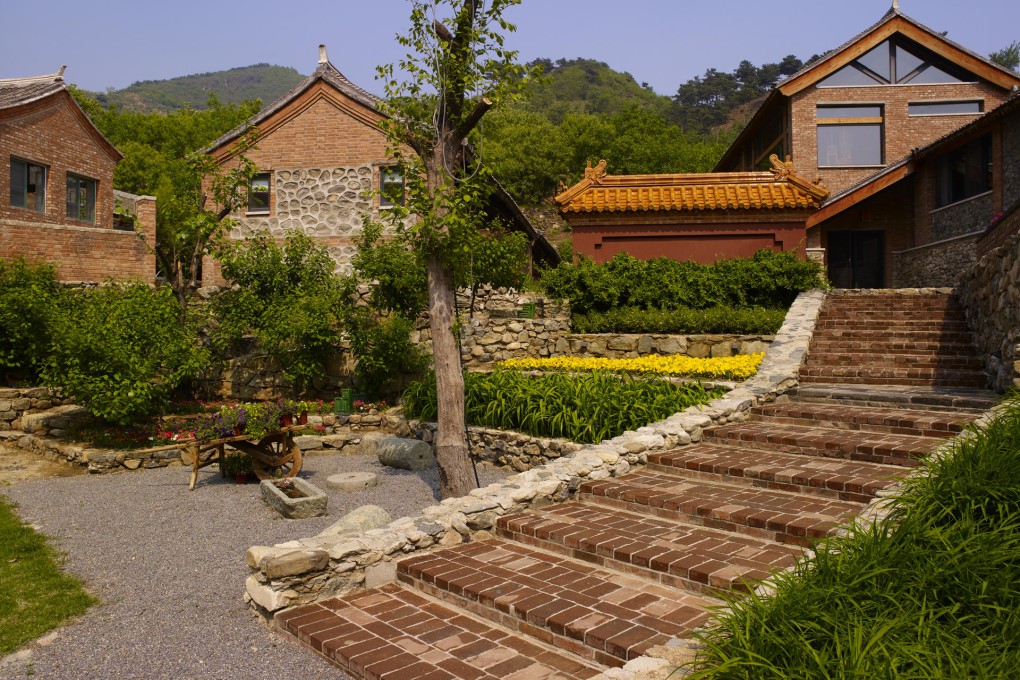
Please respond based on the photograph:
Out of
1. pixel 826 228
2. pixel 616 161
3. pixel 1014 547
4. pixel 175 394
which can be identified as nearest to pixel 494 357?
pixel 175 394

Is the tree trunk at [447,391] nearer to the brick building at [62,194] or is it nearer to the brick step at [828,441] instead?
the brick step at [828,441]

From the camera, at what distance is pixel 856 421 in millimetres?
7668

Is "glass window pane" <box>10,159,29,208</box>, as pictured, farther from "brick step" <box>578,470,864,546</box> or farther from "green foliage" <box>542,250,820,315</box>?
"brick step" <box>578,470,864,546</box>

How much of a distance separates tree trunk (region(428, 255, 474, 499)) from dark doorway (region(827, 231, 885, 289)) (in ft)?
57.9

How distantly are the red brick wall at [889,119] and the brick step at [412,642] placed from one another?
2114 cm

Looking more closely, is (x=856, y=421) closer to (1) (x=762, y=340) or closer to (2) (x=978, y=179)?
(1) (x=762, y=340)

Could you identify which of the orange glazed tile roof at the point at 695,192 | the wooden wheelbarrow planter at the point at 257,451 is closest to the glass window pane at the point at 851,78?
the orange glazed tile roof at the point at 695,192

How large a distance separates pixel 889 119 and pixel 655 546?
21630mm

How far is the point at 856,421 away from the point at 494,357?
7588 millimetres

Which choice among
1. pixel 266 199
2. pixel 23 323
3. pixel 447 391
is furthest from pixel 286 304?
pixel 447 391

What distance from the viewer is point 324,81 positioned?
17.6m

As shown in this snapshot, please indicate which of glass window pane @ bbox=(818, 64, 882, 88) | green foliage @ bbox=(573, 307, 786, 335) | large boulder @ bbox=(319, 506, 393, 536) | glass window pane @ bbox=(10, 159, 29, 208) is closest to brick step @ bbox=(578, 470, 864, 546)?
large boulder @ bbox=(319, 506, 393, 536)

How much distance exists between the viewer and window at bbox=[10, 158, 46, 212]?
19.4 metres

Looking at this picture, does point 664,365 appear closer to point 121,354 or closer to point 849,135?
point 121,354
